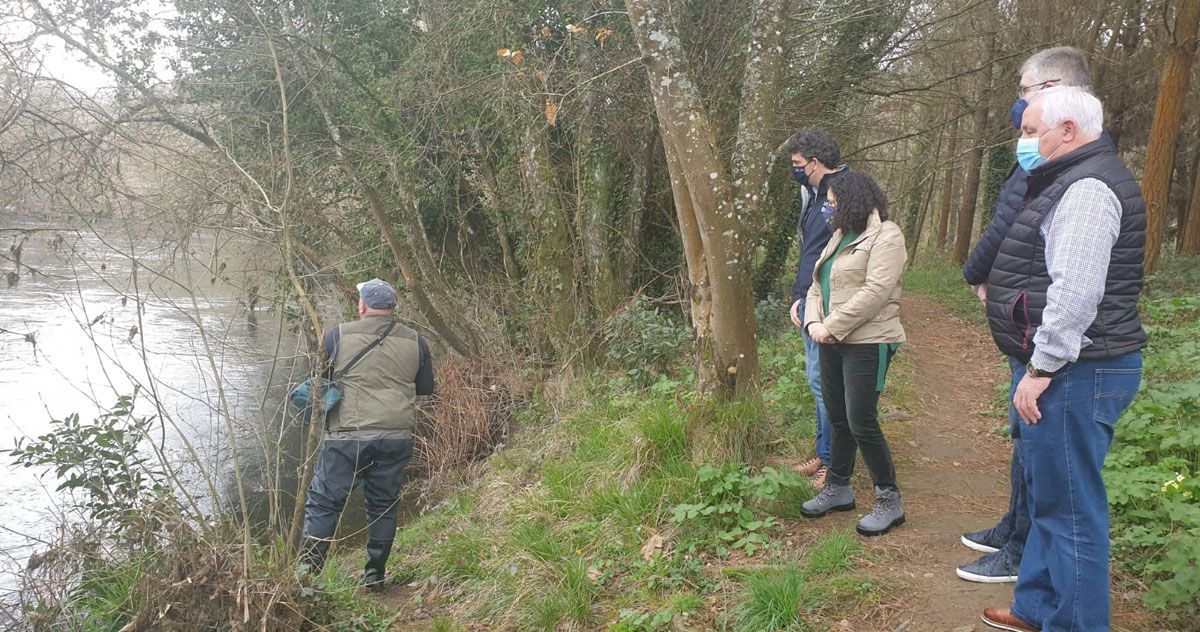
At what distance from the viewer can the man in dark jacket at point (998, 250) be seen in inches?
108

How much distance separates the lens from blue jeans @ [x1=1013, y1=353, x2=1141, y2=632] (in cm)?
246

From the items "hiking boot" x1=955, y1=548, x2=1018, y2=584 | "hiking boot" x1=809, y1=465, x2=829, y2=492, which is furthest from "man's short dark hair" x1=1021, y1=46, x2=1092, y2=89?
"hiking boot" x1=809, y1=465, x2=829, y2=492

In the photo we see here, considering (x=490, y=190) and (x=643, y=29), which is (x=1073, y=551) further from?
(x=490, y=190)

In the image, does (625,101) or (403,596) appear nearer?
(403,596)

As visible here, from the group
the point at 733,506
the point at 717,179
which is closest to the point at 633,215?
the point at 717,179

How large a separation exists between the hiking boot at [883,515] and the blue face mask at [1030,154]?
1.80 metres

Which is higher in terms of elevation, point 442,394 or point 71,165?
point 71,165

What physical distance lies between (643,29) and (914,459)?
3.21m

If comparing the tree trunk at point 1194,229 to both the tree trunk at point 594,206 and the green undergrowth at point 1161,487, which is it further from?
the tree trunk at point 594,206

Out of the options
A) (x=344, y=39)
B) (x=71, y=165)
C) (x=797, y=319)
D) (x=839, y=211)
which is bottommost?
(x=797, y=319)

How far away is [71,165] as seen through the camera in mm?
5555

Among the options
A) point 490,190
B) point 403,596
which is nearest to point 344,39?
point 490,190

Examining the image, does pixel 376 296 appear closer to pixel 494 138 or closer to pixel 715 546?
pixel 715 546

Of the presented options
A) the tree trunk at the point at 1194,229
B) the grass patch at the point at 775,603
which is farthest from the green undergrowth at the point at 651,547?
the tree trunk at the point at 1194,229
